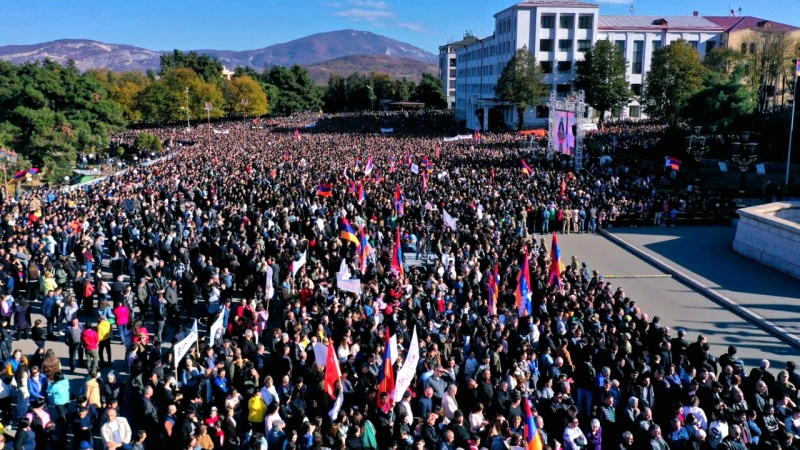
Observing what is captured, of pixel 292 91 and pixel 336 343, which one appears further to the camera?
pixel 292 91

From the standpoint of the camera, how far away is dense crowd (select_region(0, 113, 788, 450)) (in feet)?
26.3

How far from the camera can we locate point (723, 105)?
3862cm

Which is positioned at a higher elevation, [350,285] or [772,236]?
[350,285]

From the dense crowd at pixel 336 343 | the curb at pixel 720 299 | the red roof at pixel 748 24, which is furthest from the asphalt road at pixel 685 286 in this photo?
the red roof at pixel 748 24

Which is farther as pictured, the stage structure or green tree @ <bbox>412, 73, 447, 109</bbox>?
green tree @ <bbox>412, 73, 447, 109</bbox>

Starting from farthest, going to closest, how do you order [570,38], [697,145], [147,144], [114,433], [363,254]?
1. [570,38]
2. [147,144]
3. [697,145]
4. [363,254]
5. [114,433]

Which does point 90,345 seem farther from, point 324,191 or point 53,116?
point 53,116

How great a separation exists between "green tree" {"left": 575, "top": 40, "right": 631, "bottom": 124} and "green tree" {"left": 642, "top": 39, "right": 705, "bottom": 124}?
410 centimetres

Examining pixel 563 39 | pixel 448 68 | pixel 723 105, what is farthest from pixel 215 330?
pixel 448 68

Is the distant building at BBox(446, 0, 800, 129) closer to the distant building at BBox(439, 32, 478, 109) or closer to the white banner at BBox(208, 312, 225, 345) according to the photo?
the distant building at BBox(439, 32, 478, 109)

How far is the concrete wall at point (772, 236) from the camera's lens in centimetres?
1844

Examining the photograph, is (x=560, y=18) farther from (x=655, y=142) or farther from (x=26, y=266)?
(x=26, y=266)

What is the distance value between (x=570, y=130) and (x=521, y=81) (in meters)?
30.3

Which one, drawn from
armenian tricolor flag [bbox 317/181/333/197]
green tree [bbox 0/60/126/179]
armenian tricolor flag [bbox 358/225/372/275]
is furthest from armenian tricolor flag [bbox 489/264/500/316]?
green tree [bbox 0/60/126/179]
